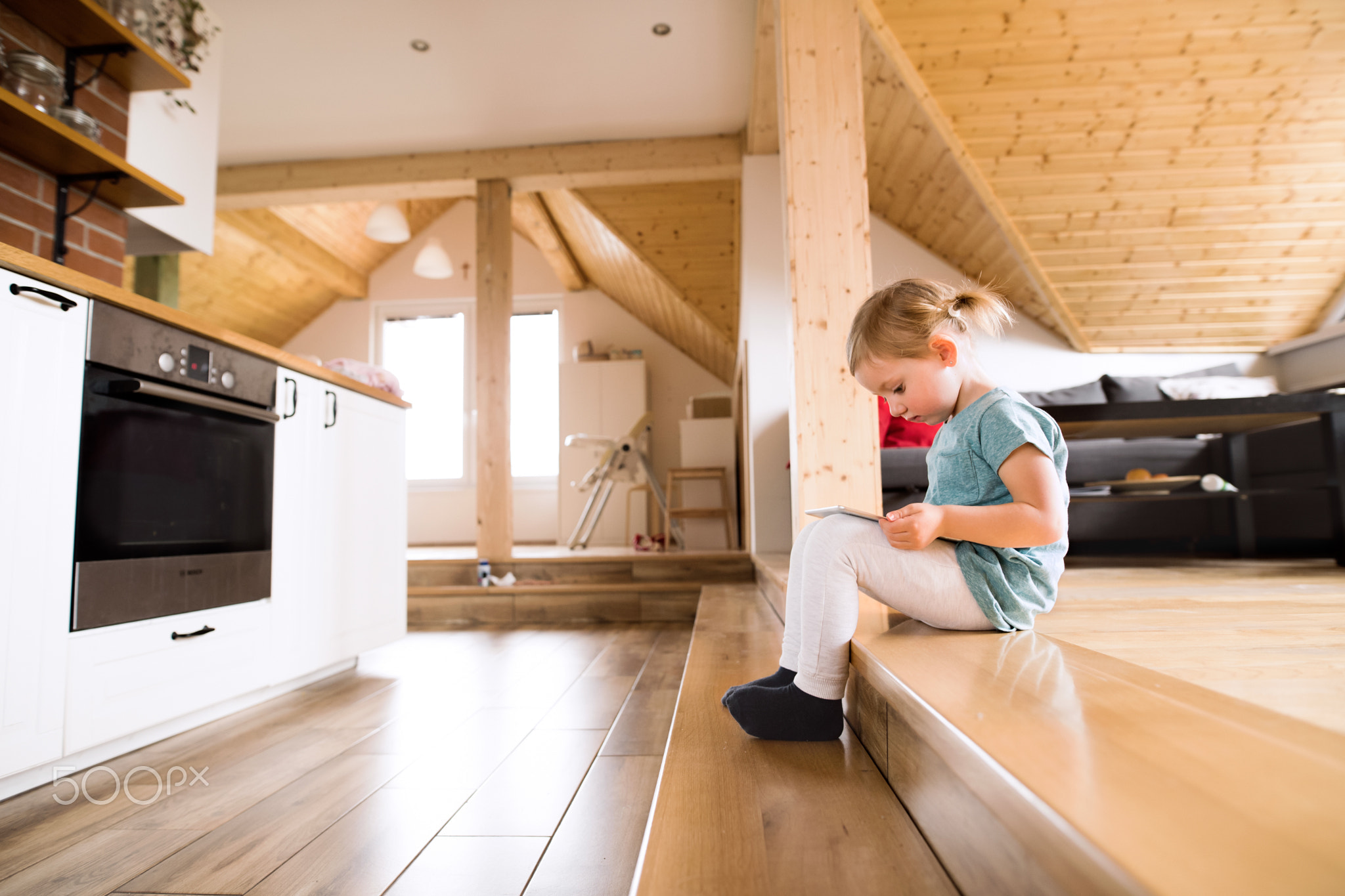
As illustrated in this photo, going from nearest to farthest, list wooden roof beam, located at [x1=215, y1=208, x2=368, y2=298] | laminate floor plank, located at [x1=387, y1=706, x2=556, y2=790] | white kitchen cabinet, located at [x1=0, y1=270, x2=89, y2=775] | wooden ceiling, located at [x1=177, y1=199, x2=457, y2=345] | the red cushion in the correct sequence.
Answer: white kitchen cabinet, located at [x1=0, y1=270, x2=89, y2=775]
laminate floor plank, located at [x1=387, y1=706, x2=556, y2=790]
the red cushion
wooden roof beam, located at [x1=215, y1=208, x2=368, y2=298]
wooden ceiling, located at [x1=177, y1=199, x2=457, y2=345]

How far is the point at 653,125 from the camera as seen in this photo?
11.9ft

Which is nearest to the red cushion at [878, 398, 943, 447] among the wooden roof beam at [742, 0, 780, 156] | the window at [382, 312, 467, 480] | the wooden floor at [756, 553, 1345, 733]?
the wooden floor at [756, 553, 1345, 733]

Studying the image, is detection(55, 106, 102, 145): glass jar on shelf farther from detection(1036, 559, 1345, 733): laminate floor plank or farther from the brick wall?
detection(1036, 559, 1345, 733): laminate floor plank

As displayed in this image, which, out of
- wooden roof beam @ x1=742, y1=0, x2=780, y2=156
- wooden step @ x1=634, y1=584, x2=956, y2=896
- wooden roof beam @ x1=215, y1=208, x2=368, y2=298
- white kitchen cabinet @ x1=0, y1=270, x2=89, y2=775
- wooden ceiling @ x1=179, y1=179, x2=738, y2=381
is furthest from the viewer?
wooden roof beam @ x1=215, y1=208, x2=368, y2=298

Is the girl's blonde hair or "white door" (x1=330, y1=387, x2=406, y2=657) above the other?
the girl's blonde hair

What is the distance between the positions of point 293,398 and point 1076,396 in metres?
3.74

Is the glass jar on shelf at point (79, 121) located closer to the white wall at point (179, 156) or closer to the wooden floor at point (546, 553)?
the white wall at point (179, 156)

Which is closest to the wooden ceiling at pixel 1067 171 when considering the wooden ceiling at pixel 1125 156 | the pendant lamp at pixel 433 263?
the wooden ceiling at pixel 1125 156

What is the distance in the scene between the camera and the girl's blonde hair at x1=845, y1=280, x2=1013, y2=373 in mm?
1055

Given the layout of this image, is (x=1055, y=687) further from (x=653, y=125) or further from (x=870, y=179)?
(x=870, y=179)

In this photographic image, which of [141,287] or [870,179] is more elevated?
[870,179]

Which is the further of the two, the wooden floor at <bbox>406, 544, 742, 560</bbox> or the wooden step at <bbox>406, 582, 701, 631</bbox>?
the wooden floor at <bbox>406, 544, 742, 560</bbox>

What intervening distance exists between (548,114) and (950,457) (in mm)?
3105

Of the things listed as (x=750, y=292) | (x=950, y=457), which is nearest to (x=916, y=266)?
(x=750, y=292)
